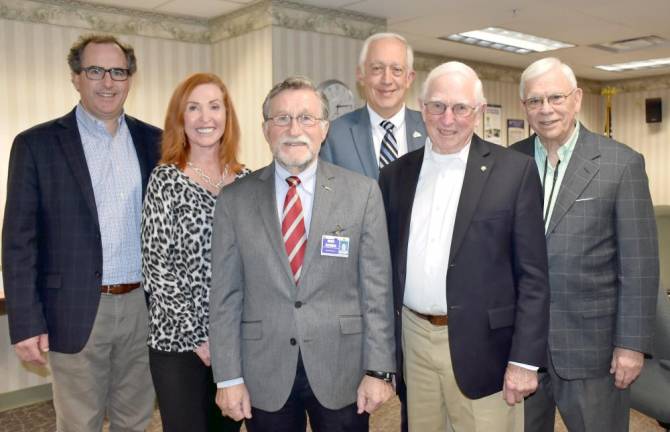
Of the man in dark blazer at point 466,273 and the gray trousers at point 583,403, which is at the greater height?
the man in dark blazer at point 466,273

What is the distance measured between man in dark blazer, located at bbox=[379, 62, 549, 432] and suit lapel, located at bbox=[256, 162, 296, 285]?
0.44 metres

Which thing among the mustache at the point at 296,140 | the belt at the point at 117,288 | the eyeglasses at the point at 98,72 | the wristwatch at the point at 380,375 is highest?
the eyeglasses at the point at 98,72

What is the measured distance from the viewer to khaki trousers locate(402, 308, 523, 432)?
1.96m

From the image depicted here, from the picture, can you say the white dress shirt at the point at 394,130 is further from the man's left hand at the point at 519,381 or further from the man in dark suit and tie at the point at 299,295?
the man's left hand at the point at 519,381

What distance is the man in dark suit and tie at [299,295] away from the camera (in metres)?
1.82

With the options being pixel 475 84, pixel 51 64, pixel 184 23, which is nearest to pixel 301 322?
pixel 475 84

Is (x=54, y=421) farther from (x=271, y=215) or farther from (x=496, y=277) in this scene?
(x=496, y=277)

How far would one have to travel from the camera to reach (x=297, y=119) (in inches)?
73.7

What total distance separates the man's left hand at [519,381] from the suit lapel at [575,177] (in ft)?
1.69

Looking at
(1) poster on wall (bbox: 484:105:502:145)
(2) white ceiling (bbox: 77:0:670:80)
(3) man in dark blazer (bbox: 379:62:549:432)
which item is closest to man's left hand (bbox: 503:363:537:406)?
(3) man in dark blazer (bbox: 379:62:549:432)

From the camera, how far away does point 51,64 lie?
15.0 ft

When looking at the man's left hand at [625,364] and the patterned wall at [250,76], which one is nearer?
the man's left hand at [625,364]

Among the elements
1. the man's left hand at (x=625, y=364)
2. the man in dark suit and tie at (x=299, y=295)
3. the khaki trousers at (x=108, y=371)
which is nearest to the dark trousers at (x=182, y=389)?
the man in dark suit and tie at (x=299, y=295)

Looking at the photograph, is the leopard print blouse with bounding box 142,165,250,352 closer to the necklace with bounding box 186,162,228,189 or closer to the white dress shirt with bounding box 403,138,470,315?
the necklace with bounding box 186,162,228,189
